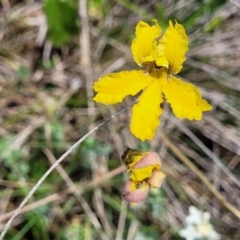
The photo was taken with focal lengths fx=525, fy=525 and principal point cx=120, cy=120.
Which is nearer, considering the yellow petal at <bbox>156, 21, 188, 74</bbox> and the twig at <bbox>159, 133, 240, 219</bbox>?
the yellow petal at <bbox>156, 21, 188, 74</bbox>

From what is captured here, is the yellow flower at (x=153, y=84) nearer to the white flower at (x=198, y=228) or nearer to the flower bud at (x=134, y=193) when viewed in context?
the flower bud at (x=134, y=193)

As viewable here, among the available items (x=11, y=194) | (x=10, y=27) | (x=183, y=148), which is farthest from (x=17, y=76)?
(x=183, y=148)

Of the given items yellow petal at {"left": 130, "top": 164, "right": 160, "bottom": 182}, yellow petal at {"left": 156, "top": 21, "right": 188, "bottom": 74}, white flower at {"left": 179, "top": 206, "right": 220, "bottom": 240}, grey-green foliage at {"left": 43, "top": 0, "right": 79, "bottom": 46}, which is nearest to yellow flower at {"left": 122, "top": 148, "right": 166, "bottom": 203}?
yellow petal at {"left": 130, "top": 164, "right": 160, "bottom": 182}

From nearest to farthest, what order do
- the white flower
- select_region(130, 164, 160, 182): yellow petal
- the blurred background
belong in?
select_region(130, 164, 160, 182): yellow petal < the white flower < the blurred background

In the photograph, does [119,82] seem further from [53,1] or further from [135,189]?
[53,1]

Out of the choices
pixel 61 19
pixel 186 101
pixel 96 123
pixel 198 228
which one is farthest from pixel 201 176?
pixel 61 19

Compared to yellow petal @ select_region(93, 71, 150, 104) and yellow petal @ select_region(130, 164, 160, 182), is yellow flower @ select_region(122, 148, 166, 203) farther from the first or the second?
yellow petal @ select_region(93, 71, 150, 104)

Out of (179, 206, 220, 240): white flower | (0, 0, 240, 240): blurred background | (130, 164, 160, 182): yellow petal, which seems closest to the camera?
(130, 164, 160, 182): yellow petal

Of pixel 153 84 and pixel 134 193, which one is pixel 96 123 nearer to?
pixel 153 84

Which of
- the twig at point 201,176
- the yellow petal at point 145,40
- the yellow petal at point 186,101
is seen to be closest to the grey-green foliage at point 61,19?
the twig at point 201,176
